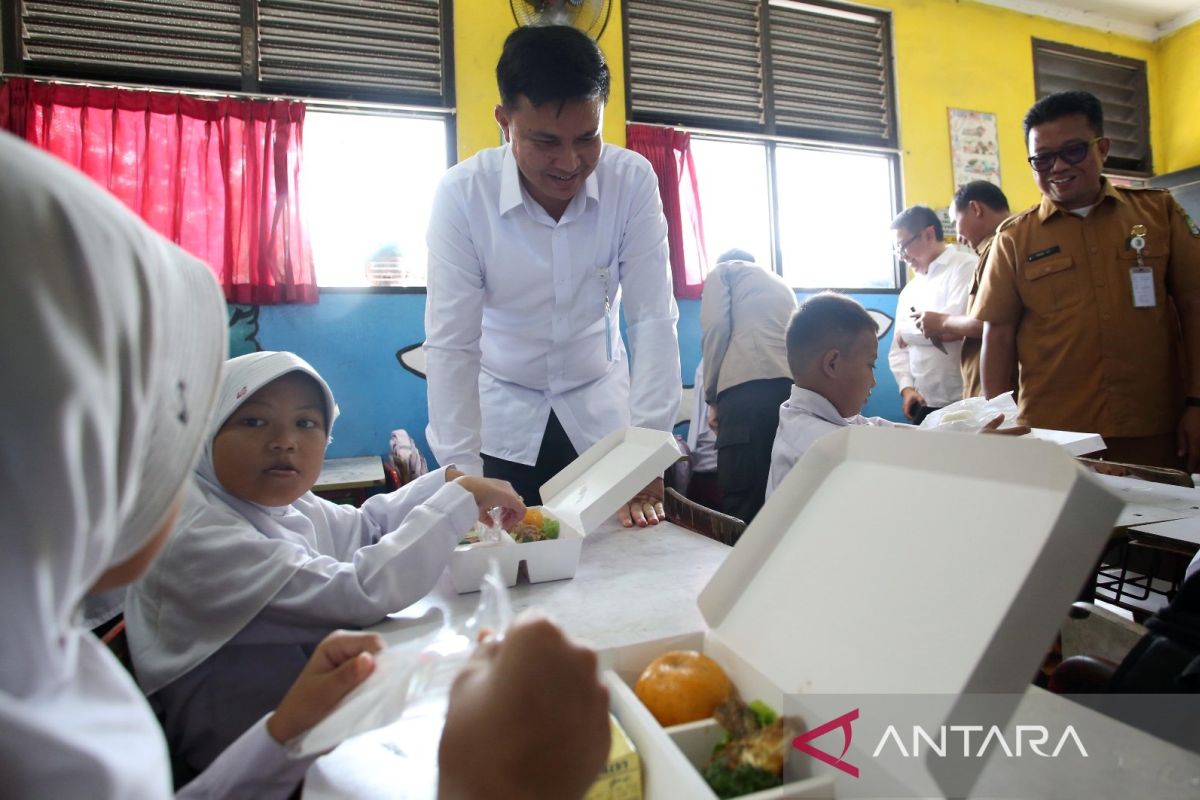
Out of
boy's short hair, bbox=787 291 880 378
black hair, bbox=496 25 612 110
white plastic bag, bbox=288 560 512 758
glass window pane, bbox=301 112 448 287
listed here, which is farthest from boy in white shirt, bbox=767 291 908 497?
glass window pane, bbox=301 112 448 287

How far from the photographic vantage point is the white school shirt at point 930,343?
11.3 ft

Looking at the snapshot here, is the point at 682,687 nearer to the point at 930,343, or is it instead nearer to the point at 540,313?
the point at 540,313

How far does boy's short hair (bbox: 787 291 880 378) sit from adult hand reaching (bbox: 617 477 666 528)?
559 mm

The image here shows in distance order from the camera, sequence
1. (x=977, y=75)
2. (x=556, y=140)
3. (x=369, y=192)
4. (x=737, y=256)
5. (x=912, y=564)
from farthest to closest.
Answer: (x=977, y=75), (x=369, y=192), (x=737, y=256), (x=556, y=140), (x=912, y=564)

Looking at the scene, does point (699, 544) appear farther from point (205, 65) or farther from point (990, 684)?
point (205, 65)

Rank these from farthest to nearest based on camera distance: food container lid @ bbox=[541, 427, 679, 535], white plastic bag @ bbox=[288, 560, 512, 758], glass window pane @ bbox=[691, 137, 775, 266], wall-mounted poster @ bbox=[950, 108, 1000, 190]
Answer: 1. wall-mounted poster @ bbox=[950, 108, 1000, 190]
2. glass window pane @ bbox=[691, 137, 775, 266]
3. food container lid @ bbox=[541, 427, 679, 535]
4. white plastic bag @ bbox=[288, 560, 512, 758]

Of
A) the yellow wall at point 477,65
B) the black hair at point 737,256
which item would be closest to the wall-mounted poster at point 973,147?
the black hair at point 737,256

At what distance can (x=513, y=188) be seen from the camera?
1.76 meters

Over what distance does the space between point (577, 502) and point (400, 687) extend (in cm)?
79

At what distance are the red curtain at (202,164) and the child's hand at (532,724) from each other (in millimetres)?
3421

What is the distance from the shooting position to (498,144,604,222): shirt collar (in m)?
1.76

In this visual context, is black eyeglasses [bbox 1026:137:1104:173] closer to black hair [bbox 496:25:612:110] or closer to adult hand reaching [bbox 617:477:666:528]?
black hair [bbox 496:25:612:110]

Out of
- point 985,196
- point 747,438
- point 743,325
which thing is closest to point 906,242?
point 985,196

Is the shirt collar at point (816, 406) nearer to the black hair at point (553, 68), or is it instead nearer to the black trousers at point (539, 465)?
the black trousers at point (539, 465)
